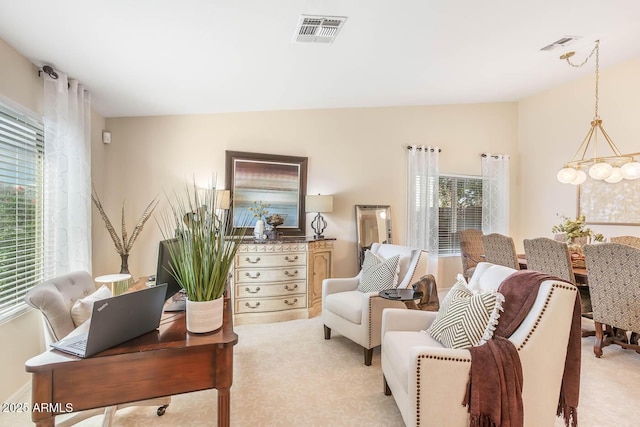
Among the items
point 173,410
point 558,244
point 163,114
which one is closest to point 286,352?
point 173,410

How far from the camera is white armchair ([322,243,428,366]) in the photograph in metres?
2.77

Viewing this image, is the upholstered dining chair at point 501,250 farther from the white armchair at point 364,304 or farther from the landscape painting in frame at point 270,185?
the landscape painting in frame at point 270,185

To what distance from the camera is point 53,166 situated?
262 centimetres

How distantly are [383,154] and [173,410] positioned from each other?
4.10 metres

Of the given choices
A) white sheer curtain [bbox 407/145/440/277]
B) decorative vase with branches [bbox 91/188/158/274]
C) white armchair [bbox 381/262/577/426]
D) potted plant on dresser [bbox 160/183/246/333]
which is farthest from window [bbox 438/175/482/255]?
potted plant on dresser [bbox 160/183/246/333]

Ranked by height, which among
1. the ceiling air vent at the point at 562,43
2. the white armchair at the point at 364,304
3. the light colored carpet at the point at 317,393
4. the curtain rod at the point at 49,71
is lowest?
the light colored carpet at the point at 317,393

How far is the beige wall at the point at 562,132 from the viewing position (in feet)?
14.0

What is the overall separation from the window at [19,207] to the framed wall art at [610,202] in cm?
642

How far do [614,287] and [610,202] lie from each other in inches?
91.4

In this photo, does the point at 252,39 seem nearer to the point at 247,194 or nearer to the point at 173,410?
the point at 247,194

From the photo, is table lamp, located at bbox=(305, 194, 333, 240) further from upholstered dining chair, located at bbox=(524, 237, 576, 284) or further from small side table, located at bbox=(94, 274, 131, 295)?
upholstered dining chair, located at bbox=(524, 237, 576, 284)

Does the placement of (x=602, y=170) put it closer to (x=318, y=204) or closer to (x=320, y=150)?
(x=318, y=204)

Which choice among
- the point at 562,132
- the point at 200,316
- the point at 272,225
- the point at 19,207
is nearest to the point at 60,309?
the point at 200,316

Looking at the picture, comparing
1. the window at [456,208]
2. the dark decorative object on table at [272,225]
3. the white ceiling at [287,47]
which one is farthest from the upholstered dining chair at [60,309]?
the window at [456,208]
